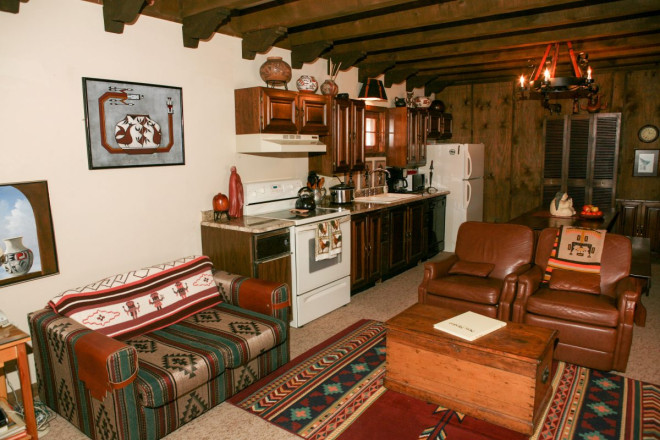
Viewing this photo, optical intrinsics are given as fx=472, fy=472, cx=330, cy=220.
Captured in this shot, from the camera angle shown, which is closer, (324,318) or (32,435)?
(32,435)

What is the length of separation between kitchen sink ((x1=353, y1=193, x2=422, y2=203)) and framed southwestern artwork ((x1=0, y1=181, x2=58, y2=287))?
326 centimetres

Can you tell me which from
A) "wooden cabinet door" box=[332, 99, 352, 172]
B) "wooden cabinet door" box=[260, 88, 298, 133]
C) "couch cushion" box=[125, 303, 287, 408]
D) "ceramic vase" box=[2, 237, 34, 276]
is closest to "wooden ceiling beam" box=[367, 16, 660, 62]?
"wooden cabinet door" box=[332, 99, 352, 172]

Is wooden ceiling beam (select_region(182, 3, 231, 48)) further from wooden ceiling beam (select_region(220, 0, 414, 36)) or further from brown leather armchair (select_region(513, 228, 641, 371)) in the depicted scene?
brown leather armchair (select_region(513, 228, 641, 371))

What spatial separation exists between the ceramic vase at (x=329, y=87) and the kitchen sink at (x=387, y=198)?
4.10ft

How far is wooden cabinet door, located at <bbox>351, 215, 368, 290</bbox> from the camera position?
15.6 feet

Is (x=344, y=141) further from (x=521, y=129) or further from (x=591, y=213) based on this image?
(x=521, y=129)

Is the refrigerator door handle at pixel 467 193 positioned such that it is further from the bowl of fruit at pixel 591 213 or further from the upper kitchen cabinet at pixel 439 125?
the bowl of fruit at pixel 591 213

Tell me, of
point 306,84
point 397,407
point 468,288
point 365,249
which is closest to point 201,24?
point 306,84

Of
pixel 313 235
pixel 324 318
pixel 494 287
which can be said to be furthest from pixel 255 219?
pixel 494 287

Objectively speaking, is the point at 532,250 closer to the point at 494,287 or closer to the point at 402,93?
the point at 494,287

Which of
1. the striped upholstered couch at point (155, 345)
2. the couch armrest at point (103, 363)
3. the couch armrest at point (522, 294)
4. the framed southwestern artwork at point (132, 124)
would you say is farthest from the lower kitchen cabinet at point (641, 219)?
the couch armrest at point (103, 363)

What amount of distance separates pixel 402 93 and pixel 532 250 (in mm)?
3528

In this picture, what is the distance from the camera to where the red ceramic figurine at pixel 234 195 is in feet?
13.4

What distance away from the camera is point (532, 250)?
4016mm
